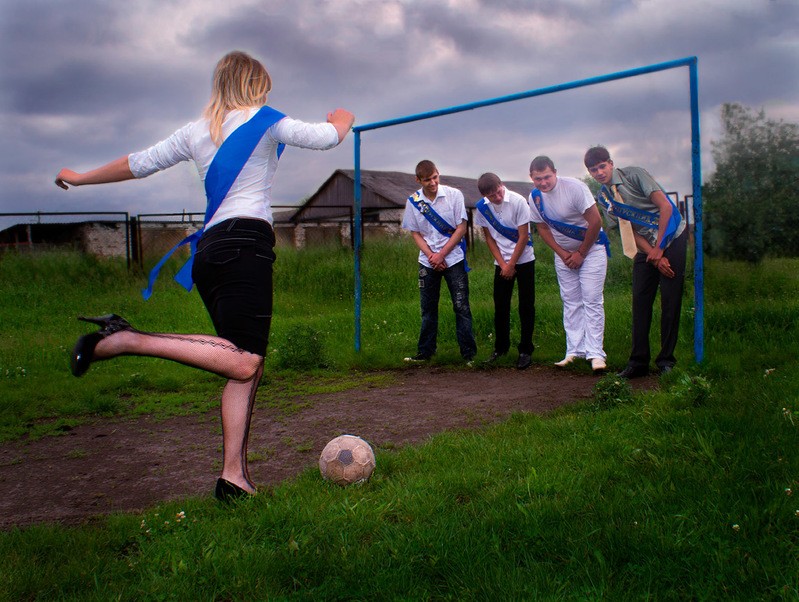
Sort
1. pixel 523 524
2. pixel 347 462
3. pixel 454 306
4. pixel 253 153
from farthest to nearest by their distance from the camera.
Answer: pixel 454 306 → pixel 347 462 → pixel 253 153 → pixel 523 524

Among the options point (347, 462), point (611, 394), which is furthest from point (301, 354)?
point (347, 462)

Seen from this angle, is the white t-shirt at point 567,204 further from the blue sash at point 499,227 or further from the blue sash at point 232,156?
the blue sash at point 232,156

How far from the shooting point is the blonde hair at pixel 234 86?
143 inches

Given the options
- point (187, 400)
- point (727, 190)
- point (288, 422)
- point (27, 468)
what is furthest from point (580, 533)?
point (187, 400)

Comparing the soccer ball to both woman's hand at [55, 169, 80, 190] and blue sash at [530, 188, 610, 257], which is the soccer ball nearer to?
woman's hand at [55, 169, 80, 190]

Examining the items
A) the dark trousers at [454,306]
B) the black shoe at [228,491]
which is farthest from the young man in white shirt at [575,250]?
the black shoe at [228,491]

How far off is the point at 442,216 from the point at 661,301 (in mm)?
2690

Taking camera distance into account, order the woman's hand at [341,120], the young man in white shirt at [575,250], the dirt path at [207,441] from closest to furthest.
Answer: the woman's hand at [341,120]
the dirt path at [207,441]
the young man in white shirt at [575,250]

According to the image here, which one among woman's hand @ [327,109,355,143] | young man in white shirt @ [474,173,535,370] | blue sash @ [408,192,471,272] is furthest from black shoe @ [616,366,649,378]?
woman's hand @ [327,109,355,143]

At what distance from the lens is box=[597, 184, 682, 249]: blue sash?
633 centimetres

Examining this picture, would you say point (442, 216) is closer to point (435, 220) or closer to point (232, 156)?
point (435, 220)

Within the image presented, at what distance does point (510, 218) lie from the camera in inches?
306

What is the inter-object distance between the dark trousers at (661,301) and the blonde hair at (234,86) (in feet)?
13.6

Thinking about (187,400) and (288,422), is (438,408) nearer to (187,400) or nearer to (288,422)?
(288,422)
